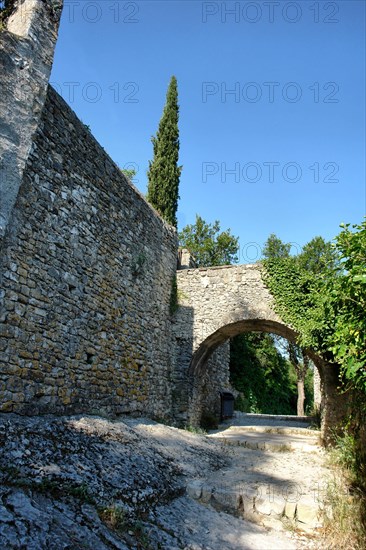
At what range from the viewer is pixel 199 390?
10.4 m

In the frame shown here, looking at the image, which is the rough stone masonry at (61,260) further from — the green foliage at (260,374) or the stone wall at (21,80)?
the green foliage at (260,374)

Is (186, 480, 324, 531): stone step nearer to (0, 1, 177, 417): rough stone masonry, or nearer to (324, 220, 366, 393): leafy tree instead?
(324, 220, 366, 393): leafy tree

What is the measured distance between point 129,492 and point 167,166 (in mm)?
11596

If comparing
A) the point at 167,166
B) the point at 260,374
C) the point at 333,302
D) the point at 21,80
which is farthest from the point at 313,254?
the point at 21,80

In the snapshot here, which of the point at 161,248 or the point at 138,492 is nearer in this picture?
the point at 138,492

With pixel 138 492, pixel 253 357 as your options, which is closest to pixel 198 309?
pixel 138 492

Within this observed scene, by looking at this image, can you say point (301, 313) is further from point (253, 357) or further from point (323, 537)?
point (253, 357)

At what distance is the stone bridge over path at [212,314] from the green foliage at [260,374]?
20.1ft

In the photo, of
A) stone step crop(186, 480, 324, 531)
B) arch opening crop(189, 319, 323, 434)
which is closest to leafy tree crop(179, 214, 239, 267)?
arch opening crop(189, 319, 323, 434)

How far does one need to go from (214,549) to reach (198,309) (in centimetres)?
698

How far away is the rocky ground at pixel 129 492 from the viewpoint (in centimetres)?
276

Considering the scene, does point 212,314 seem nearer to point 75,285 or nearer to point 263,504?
point 75,285

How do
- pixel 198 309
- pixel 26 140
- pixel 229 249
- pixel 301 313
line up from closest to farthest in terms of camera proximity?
pixel 26 140 → pixel 301 313 → pixel 198 309 → pixel 229 249

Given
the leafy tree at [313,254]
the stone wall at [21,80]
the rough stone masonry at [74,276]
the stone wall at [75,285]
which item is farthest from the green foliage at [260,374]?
the stone wall at [21,80]
